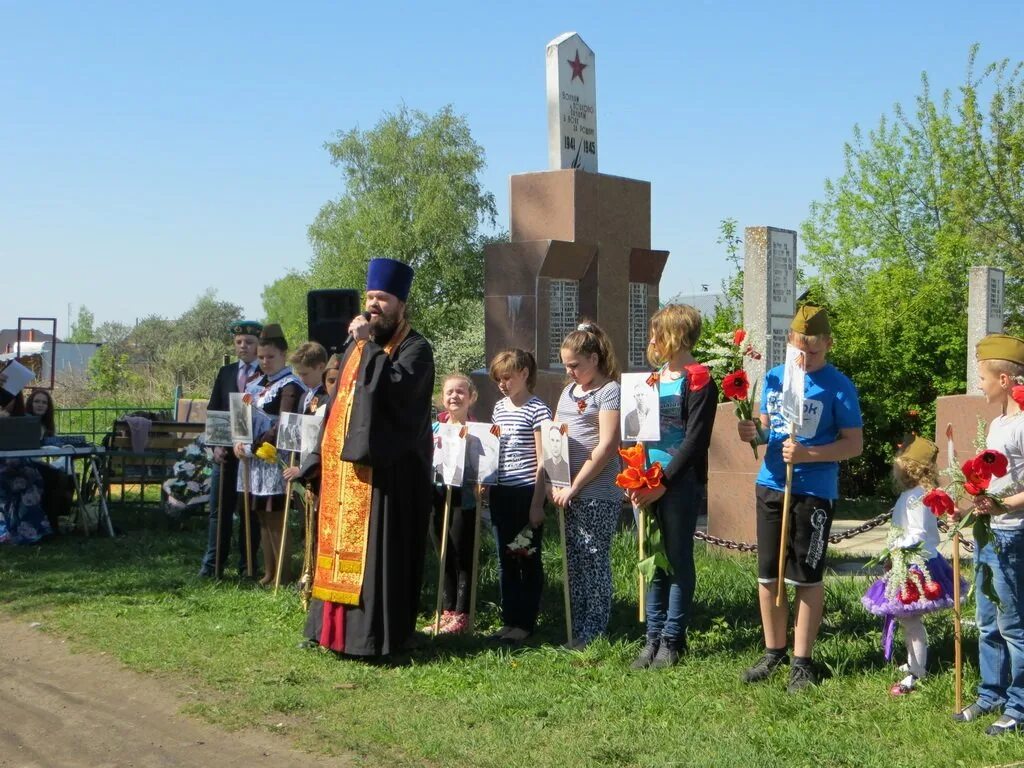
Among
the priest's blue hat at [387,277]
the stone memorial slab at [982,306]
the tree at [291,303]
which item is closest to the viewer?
the priest's blue hat at [387,277]

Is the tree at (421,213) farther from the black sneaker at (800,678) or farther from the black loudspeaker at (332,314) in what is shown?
the black sneaker at (800,678)

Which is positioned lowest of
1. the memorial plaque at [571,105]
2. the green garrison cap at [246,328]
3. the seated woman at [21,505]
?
the seated woman at [21,505]

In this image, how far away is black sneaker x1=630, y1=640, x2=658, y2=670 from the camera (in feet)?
21.0

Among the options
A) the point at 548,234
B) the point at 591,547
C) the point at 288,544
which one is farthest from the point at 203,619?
the point at 548,234

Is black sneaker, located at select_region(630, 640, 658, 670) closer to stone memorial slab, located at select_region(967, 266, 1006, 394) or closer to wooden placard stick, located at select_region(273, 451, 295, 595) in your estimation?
Result: wooden placard stick, located at select_region(273, 451, 295, 595)

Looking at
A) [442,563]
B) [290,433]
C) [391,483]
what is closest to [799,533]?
[391,483]

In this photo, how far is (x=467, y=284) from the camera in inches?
2060

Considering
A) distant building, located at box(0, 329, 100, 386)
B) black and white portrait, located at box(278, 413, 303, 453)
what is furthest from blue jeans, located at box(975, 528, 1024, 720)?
distant building, located at box(0, 329, 100, 386)

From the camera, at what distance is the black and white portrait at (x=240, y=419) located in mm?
8688

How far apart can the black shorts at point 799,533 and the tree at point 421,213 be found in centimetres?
4596

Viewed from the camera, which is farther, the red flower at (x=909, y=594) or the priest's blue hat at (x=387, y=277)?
the priest's blue hat at (x=387, y=277)

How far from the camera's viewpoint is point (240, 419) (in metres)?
8.73

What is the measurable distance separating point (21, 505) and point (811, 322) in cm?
828

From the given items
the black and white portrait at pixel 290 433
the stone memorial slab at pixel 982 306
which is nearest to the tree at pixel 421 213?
the stone memorial slab at pixel 982 306
